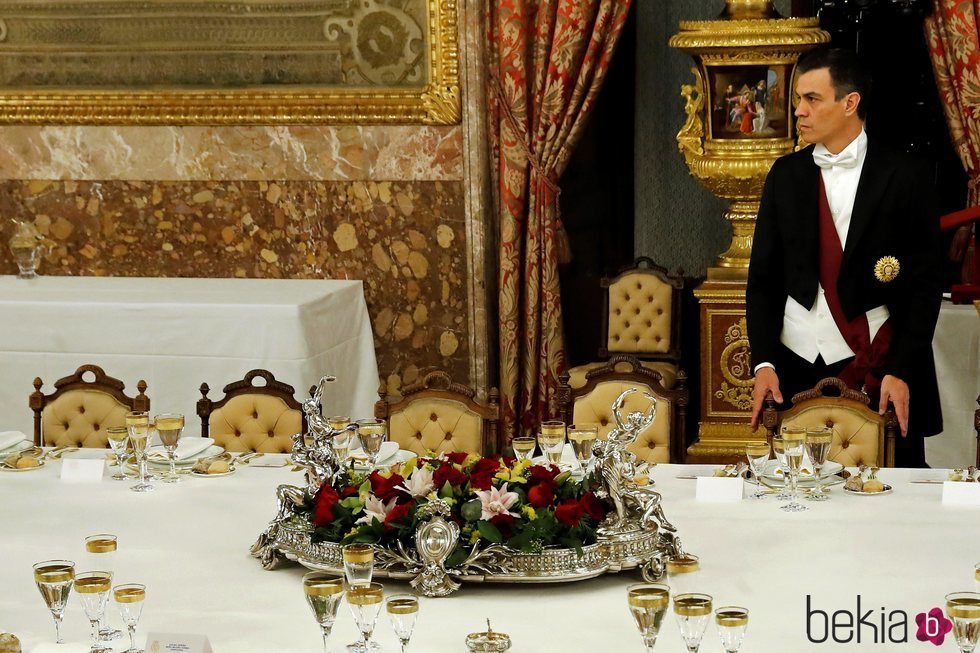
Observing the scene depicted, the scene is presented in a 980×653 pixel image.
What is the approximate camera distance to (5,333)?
558 centimetres

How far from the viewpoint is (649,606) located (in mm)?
1932

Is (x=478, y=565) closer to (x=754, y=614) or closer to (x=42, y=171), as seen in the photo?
(x=754, y=614)

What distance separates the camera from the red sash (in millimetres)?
4121

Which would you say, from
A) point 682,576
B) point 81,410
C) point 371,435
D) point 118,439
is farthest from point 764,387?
point 682,576

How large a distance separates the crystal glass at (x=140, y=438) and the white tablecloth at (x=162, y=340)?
6.85ft

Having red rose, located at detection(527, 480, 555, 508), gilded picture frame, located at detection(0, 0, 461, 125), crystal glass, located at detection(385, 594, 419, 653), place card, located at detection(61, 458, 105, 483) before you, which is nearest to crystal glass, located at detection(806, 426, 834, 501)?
red rose, located at detection(527, 480, 555, 508)

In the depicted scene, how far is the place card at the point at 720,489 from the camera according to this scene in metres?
3.08

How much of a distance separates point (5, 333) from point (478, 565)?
3698 mm

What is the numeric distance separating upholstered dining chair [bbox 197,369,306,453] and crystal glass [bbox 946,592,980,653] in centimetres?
240

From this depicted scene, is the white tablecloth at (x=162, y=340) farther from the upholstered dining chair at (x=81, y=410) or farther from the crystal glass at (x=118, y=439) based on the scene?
the crystal glass at (x=118, y=439)

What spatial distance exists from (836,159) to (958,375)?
53.6 inches

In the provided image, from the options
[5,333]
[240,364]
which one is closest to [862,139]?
[240,364]

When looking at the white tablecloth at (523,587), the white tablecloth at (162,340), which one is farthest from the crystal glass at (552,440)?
the white tablecloth at (162,340)

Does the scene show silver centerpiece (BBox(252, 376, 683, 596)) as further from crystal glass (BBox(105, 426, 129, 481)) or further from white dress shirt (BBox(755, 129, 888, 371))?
white dress shirt (BBox(755, 129, 888, 371))
